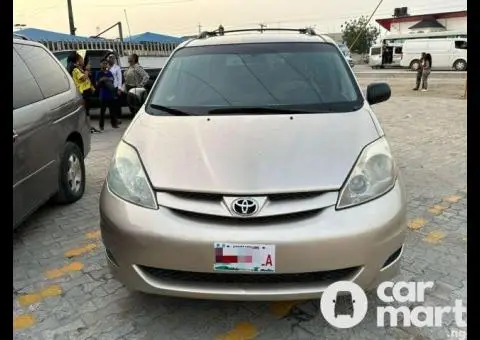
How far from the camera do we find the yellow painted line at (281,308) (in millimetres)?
2602

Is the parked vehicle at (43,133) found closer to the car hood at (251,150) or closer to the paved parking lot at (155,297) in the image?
the paved parking lot at (155,297)

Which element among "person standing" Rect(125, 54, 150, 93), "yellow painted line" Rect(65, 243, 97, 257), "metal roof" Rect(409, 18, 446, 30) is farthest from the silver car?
"metal roof" Rect(409, 18, 446, 30)

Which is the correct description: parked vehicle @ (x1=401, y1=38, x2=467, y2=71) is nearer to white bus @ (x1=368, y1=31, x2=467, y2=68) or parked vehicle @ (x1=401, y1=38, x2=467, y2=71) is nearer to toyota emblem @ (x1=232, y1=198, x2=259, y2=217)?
white bus @ (x1=368, y1=31, x2=467, y2=68)

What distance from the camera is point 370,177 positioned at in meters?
2.37

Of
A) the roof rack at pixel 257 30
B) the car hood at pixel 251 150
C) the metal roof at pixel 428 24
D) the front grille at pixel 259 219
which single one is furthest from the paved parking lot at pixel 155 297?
the metal roof at pixel 428 24

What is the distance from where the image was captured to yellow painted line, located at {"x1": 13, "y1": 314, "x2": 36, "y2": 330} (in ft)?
8.43

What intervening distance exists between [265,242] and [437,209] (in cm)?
282

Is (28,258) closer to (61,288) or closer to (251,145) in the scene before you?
(61,288)

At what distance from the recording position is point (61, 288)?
2.96m

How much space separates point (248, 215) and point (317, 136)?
2.43ft

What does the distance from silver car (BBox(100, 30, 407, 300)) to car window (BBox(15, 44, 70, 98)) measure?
1.73 meters

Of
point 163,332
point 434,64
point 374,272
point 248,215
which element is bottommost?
point 163,332

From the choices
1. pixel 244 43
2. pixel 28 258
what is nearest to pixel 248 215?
pixel 244 43

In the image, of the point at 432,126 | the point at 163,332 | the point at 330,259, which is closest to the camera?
the point at 330,259
